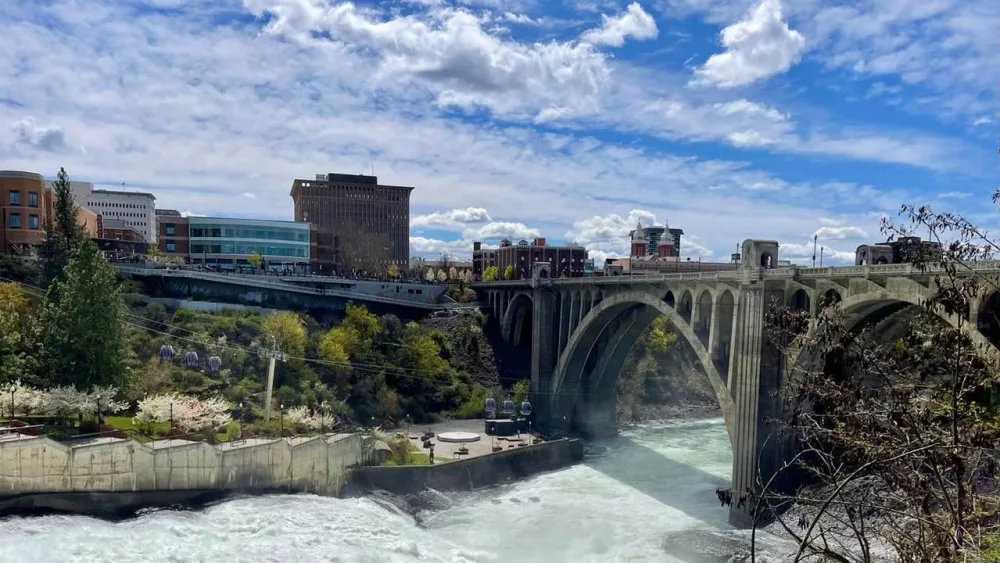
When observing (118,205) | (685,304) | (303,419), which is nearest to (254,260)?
(303,419)

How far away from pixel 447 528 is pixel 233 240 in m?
59.8

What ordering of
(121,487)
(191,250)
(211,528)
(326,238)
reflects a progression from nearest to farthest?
1. (211,528)
2. (121,487)
3. (191,250)
4. (326,238)

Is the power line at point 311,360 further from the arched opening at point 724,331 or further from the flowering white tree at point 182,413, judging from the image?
the arched opening at point 724,331

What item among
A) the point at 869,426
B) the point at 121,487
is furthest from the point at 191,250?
the point at 869,426

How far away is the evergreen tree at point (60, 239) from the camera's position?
4353 cm

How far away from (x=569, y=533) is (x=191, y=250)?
65518 mm

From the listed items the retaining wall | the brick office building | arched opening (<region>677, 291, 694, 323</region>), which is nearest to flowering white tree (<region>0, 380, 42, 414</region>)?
the retaining wall

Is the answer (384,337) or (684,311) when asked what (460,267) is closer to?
(384,337)

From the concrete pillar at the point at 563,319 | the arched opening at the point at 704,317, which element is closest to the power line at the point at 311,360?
the concrete pillar at the point at 563,319

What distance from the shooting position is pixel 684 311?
134 ft

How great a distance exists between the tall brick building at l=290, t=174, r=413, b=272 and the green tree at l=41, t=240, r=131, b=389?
8555cm

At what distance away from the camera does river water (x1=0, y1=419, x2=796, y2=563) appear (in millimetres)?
22062

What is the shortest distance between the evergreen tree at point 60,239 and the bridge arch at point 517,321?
113 feet

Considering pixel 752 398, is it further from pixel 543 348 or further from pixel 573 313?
pixel 543 348
